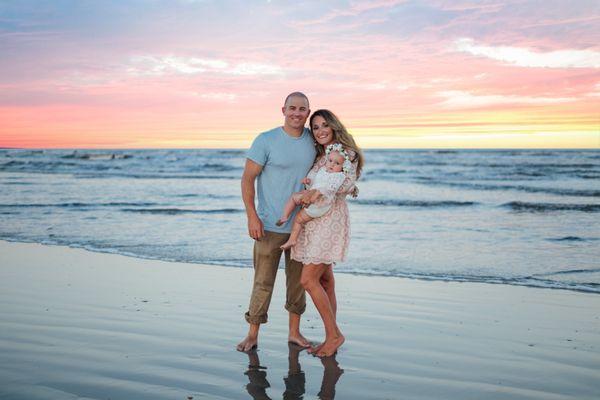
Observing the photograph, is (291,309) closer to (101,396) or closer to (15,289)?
(101,396)

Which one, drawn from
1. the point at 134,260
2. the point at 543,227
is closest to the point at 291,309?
the point at 134,260

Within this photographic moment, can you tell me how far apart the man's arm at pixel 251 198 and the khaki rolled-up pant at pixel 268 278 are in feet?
0.36

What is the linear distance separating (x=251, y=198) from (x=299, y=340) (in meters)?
1.21

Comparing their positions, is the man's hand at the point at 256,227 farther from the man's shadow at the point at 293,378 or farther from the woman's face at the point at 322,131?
the man's shadow at the point at 293,378

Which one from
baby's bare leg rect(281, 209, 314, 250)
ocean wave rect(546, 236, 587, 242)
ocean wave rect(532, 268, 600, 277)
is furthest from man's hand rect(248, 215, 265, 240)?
ocean wave rect(546, 236, 587, 242)

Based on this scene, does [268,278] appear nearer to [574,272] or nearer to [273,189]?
[273,189]

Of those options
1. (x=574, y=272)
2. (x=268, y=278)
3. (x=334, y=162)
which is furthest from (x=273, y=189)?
(x=574, y=272)

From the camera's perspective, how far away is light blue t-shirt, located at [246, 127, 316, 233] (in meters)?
4.46

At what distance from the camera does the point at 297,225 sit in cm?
439

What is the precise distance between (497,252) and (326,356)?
5.72 meters

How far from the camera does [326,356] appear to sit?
14.2ft

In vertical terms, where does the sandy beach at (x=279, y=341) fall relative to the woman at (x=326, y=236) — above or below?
below

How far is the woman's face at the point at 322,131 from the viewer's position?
4.40 m

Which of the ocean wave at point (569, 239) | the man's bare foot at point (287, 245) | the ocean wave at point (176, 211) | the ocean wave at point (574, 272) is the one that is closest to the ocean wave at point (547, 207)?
the ocean wave at point (569, 239)
